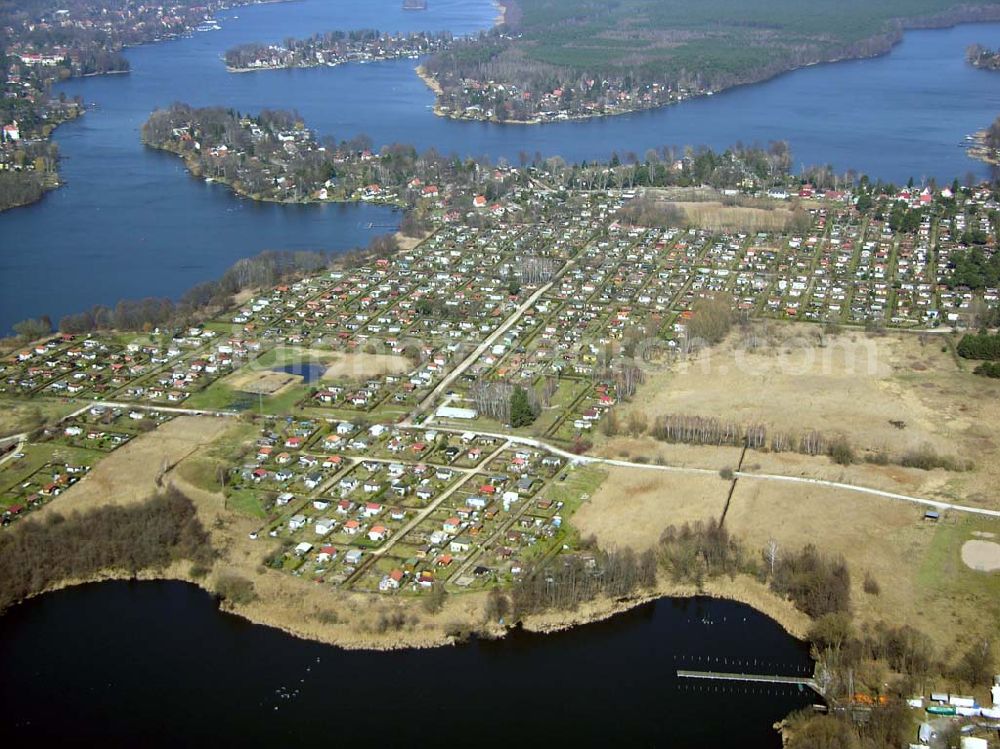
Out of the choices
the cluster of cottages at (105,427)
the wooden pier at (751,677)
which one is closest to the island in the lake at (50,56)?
the cluster of cottages at (105,427)

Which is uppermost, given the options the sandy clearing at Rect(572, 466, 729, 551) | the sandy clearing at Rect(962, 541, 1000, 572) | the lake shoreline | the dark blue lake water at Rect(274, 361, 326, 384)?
the dark blue lake water at Rect(274, 361, 326, 384)

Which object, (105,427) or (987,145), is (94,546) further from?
(987,145)

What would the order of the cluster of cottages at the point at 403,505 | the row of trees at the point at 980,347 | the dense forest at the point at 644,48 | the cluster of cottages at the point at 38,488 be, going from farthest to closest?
the dense forest at the point at 644,48
the row of trees at the point at 980,347
the cluster of cottages at the point at 38,488
the cluster of cottages at the point at 403,505

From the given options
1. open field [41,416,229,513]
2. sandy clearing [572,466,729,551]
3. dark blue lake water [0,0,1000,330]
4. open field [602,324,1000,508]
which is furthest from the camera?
dark blue lake water [0,0,1000,330]

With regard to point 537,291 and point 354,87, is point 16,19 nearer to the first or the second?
point 354,87

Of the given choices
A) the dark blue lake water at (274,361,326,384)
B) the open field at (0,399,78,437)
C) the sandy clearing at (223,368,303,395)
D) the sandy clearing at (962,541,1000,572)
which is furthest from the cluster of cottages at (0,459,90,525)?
the sandy clearing at (962,541,1000,572)

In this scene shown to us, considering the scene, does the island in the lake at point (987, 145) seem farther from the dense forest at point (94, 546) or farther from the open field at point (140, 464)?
the dense forest at point (94, 546)

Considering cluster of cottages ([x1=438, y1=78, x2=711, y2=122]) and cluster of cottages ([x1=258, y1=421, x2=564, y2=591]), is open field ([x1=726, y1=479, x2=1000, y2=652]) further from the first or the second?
cluster of cottages ([x1=438, y1=78, x2=711, y2=122])
